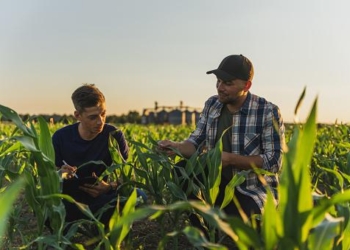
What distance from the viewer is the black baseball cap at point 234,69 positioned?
3.12 metres

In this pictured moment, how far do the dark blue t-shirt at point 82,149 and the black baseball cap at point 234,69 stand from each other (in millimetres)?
689

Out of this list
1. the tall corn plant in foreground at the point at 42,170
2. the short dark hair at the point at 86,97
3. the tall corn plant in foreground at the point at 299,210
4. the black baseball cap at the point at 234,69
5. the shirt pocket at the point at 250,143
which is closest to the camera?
the tall corn plant in foreground at the point at 299,210

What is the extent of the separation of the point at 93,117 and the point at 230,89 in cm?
79

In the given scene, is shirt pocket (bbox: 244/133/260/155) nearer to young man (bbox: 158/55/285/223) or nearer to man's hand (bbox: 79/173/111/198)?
young man (bbox: 158/55/285/223)

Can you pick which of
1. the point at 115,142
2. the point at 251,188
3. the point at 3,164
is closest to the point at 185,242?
the point at 251,188

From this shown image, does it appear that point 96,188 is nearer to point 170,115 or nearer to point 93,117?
point 93,117

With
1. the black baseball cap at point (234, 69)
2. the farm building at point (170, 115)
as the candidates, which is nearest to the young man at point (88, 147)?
the black baseball cap at point (234, 69)

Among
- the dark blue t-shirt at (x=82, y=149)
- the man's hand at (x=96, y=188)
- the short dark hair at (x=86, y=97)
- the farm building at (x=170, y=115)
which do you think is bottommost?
the farm building at (x=170, y=115)

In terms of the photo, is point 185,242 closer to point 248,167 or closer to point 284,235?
point 248,167

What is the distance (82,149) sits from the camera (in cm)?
324

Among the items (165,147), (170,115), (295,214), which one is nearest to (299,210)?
(295,214)

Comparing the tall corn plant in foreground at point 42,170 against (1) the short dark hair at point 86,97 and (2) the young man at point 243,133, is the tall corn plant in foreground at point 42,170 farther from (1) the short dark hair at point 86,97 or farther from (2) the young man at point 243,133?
(2) the young man at point 243,133

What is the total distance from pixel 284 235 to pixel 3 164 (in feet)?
5.57

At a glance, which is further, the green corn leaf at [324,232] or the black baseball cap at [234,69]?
the black baseball cap at [234,69]
